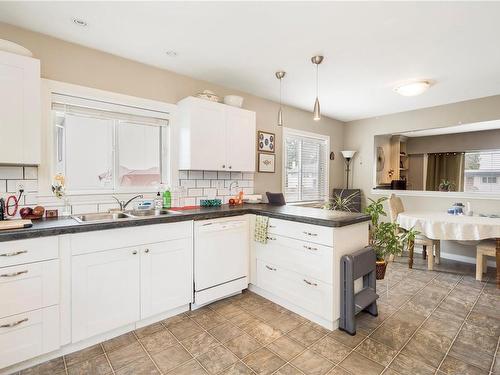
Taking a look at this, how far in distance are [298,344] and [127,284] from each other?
4.60ft

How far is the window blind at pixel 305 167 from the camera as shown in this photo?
436cm

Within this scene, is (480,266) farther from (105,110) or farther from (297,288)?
(105,110)

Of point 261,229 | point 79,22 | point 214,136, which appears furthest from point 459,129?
point 79,22

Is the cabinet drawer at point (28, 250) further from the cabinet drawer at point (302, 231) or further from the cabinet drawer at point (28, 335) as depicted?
the cabinet drawer at point (302, 231)

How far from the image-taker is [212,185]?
11.0 ft

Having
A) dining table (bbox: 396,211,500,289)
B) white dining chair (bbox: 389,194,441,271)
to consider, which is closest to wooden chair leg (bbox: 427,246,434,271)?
white dining chair (bbox: 389,194,441,271)

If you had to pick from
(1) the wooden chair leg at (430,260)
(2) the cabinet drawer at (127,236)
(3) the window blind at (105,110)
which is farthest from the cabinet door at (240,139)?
(1) the wooden chair leg at (430,260)

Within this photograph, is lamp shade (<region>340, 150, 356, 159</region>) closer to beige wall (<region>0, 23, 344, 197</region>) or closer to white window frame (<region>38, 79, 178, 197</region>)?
beige wall (<region>0, 23, 344, 197</region>)

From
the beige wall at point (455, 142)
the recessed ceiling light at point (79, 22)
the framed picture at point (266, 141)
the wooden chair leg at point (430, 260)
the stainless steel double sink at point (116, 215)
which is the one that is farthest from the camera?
the beige wall at point (455, 142)

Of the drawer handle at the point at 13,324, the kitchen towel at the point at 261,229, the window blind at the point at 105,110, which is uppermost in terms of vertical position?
the window blind at the point at 105,110

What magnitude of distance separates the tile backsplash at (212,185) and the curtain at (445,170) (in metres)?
3.20

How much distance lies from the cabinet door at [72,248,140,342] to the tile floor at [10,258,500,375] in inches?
6.5

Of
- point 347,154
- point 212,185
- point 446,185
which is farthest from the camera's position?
point 347,154

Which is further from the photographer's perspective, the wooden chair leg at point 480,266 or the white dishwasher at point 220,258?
the wooden chair leg at point 480,266
